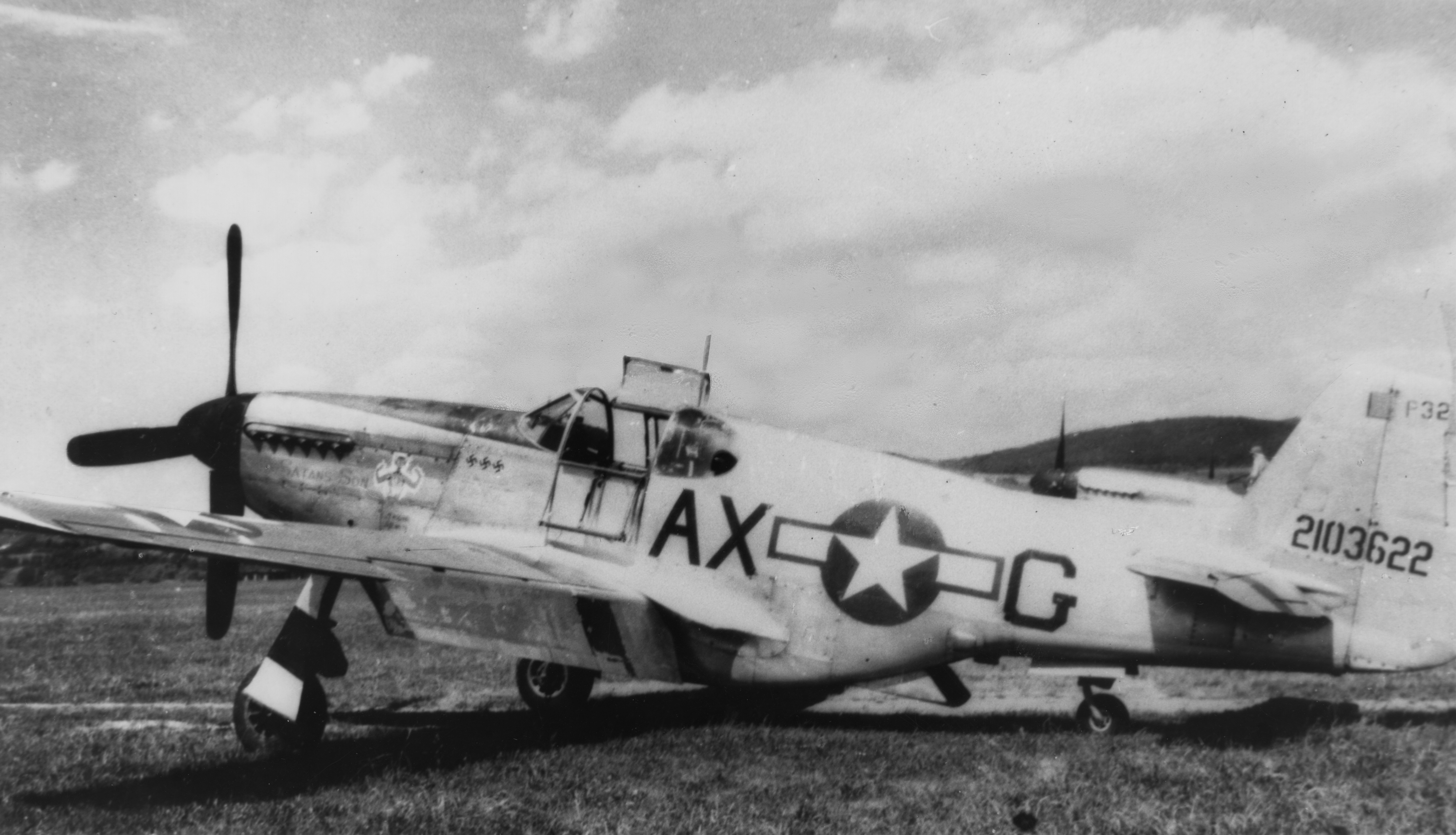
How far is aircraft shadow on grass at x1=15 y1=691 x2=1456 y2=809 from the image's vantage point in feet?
14.6

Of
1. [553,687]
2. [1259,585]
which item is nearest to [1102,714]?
[1259,585]

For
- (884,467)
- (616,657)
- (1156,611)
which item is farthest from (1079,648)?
(616,657)

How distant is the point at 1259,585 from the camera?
4.98 meters

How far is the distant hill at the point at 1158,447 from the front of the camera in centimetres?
3884

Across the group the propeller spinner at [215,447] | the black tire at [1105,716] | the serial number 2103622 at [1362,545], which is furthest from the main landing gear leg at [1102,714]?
the propeller spinner at [215,447]

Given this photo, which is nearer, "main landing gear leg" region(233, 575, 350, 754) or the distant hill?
"main landing gear leg" region(233, 575, 350, 754)

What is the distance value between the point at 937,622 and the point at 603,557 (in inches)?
76.5

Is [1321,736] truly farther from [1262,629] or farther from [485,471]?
[485,471]

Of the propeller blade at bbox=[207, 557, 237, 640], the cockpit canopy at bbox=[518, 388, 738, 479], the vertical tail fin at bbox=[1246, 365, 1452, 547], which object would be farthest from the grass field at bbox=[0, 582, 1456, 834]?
the cockpit canopy at bbox=[518, 388, 738, 479]

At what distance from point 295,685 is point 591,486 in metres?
1.93

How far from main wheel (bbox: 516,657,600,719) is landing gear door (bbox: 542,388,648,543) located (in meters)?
1.14

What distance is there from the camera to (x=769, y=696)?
7.17 meters

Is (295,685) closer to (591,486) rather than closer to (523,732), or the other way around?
(523,732)

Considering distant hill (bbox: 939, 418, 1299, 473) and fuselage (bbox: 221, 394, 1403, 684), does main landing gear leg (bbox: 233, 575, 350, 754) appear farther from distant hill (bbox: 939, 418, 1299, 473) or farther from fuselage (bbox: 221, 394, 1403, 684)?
distant hill (bbox: 939, 418, 1299, 473)
